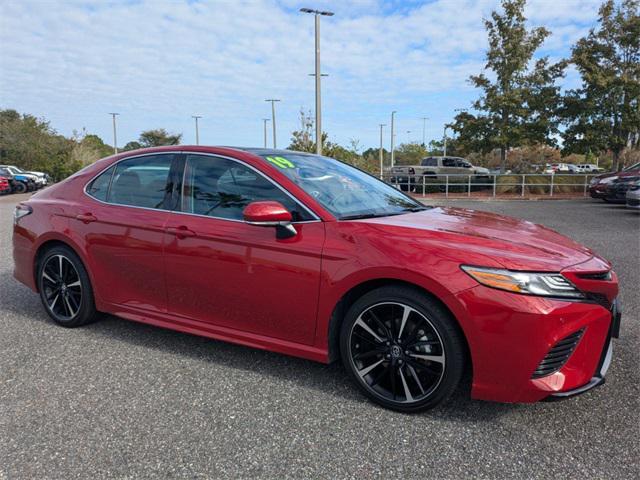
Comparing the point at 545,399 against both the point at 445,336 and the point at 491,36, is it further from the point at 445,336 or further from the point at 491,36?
the point at 491,36

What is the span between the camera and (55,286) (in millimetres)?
4137

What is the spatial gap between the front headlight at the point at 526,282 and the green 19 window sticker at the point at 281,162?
151 centimetres

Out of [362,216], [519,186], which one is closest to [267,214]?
[362,216]

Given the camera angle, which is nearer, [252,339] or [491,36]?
[252,339]

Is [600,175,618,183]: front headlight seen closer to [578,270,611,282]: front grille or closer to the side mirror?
[578,270,611,282]: front grille

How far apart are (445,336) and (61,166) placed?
131 feet

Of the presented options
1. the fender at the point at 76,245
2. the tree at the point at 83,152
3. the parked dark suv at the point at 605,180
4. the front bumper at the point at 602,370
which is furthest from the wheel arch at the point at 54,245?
the tree at the point at 83,152

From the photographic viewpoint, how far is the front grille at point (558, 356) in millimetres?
2424

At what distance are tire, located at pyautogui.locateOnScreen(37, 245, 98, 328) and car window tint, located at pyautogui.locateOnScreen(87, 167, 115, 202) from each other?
52 cm


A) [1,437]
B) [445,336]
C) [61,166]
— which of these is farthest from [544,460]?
[61,166]

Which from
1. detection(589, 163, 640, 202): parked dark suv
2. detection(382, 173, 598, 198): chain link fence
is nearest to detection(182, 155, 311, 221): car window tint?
detection(589, 163, 640, 202): parked dark suv

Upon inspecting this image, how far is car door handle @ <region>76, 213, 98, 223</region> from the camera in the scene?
12.6 ft

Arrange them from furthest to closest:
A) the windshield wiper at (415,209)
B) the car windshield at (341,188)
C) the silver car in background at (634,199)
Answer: the silver car in background at (634,199) → the windshield wiper at (415,209) → the car windshield at (341,188)

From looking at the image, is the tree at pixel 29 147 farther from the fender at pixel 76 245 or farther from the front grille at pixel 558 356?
the front grille at pixel 558 356
